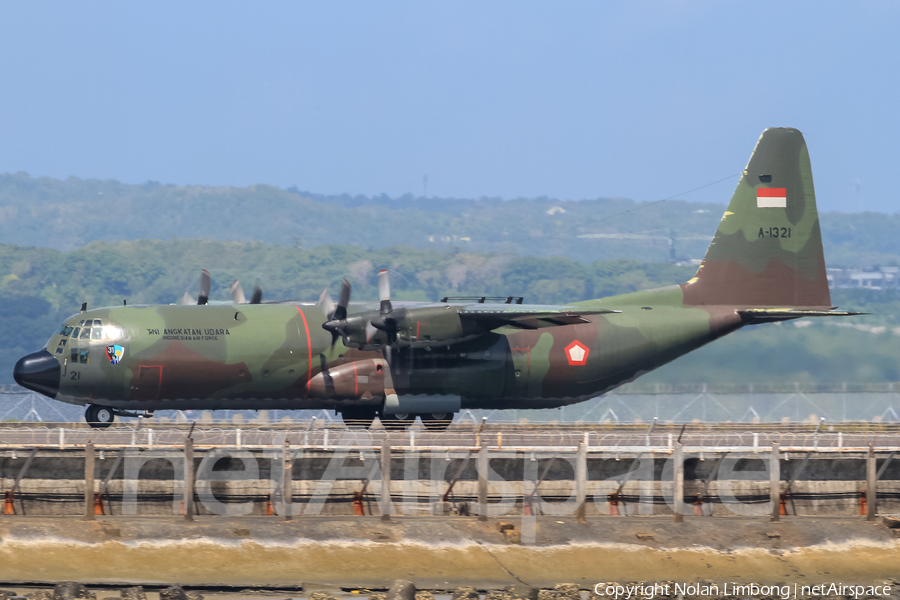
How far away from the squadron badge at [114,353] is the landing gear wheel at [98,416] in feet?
5.96

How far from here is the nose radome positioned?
33188 millimetres

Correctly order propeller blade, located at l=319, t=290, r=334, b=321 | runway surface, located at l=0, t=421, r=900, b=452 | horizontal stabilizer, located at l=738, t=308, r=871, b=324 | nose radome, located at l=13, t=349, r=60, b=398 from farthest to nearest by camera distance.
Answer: horizontal stabilizer, located at l=738, t=308, r=871, b=324, propeller blade, located at l=319, t=290, r=334, b=321, nose radome, located at l=13, t=349, r=60, b=398, runway surface, located at l=0, t=421, r=900, b=452

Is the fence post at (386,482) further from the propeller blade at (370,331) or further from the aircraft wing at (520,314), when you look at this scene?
the aircraft wing at (520,314)

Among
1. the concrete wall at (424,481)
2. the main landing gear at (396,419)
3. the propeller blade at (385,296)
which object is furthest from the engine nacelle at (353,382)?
the concrete wall at (424,481)

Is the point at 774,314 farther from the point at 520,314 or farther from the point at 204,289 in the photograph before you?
the point at 204,289

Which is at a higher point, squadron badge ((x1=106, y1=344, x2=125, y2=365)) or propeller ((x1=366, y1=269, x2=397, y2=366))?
propeller ((x1=366, y1=269, x2=397, y2=366))

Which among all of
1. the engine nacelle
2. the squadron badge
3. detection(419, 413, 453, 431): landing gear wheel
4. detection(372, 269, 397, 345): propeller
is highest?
detection(372, 269, 397, 345): propeller

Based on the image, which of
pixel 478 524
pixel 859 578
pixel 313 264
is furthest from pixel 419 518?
pixel 313 264

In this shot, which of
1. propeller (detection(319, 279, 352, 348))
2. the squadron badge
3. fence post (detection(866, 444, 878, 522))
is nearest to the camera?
fence post (detection(866, 444, 878, 522))

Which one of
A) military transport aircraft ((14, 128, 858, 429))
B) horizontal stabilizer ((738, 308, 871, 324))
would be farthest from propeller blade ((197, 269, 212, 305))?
horizontal stabilizer ((738, 308, 871, 324))

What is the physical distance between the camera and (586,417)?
57188 mm

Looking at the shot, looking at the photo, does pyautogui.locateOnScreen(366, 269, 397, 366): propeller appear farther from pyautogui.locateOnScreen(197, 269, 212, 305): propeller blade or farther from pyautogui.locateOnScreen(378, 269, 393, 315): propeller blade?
pyautogui.locateOnScreen(197, 269, 212, 305): propeller blade

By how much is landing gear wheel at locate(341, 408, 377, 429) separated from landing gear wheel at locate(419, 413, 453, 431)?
73.9 inches

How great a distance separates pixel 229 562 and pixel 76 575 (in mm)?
3829
